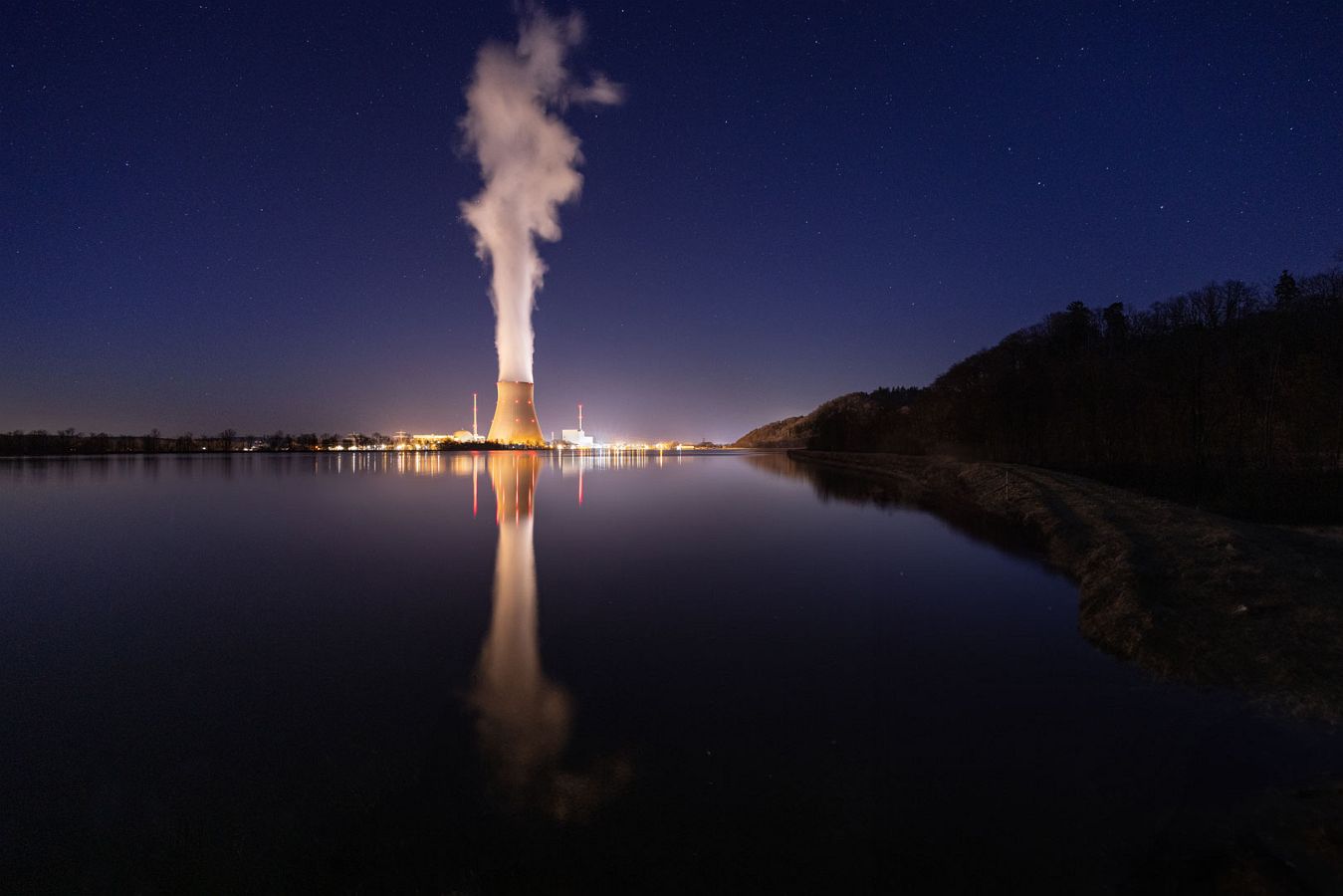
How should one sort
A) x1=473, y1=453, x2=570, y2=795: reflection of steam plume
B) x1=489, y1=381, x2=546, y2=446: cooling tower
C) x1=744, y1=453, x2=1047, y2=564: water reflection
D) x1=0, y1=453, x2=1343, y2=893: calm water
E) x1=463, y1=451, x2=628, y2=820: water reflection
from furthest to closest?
x1=489, y1=381, x2=546, y2=446: cooling tower
x1=744, y1=453, x2=1047, y2=564: water reflection
x1=473, y1=453, x2=570, y2=795: reflection of steam plume
x1=463, y1=451, x2=628, y2=820: water reflection
x1=0, y1=453, x2=1343, y2=893: calm water

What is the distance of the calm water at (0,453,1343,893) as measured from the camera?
3764mm

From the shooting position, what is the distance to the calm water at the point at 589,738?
12.3ft

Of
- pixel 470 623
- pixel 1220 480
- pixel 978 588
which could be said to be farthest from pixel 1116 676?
pixel 1220 480

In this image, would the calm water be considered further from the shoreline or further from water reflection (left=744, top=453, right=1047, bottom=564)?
water reflection (left=744, top=453, right=1047, bottom=564)

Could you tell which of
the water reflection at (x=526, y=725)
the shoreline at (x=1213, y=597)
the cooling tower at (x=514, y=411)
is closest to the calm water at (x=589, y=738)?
the water reflection at (x=526, y=725)

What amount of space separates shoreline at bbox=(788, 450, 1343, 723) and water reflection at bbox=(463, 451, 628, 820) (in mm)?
6638

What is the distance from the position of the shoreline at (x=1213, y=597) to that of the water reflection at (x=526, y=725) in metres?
6.64

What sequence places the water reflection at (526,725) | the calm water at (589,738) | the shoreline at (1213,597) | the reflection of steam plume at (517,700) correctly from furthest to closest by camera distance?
the shoreline at (1213,597) → the reflection of steam plume at (517,700) → the water reflection at (526,725) → the calm water at (589,738)

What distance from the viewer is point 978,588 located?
1113 cm

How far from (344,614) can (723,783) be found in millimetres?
6975

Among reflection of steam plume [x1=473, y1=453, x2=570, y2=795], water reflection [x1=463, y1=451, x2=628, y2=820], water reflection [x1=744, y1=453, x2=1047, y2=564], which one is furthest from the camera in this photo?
water reflection [x1=744, y1=453, x2=1047, y2=564]

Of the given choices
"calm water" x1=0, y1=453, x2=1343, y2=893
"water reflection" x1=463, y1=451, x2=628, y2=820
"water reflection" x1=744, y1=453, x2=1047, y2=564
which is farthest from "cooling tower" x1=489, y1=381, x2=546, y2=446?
"water reflection" x1=463, y1=451, x2=628, y2=820

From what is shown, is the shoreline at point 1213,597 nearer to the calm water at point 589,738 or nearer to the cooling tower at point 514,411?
the calm water at point 589,738

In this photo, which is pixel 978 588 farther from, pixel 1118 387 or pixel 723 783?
pixel 1118 387
